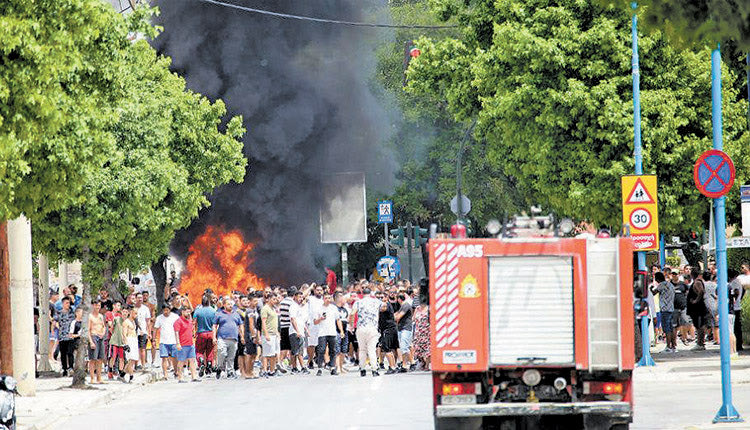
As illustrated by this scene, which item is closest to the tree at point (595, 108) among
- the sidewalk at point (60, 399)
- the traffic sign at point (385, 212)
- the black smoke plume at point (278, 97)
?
the sidewalk at point (60, 399)

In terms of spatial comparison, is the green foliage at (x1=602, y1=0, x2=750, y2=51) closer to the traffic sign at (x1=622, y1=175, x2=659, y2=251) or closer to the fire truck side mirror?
the fire truck side mirror

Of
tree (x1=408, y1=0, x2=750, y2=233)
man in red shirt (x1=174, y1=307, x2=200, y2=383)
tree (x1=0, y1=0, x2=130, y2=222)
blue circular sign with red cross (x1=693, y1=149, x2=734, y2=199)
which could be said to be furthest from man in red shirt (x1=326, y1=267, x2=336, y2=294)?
blue circular sign with red cross (x1=693, y1=149, x2=734, y2=199)

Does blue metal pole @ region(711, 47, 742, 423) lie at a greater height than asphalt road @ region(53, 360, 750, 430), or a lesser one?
greater

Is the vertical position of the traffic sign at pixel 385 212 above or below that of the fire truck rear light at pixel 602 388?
above

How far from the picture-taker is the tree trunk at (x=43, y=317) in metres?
32.6

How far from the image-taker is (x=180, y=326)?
98.3 ft

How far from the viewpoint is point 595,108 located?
101ft

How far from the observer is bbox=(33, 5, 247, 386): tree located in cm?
3050

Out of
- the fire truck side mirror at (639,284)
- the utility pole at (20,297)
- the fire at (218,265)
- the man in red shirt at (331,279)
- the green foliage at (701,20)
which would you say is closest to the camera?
the green foliage at (701,20)

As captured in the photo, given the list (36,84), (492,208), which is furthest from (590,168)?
(492,208)

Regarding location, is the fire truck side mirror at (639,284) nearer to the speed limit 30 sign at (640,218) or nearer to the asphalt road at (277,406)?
the asphalt road at (277,406)

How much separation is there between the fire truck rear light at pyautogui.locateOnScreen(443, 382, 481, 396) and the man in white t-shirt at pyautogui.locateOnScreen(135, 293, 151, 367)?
18522 mm

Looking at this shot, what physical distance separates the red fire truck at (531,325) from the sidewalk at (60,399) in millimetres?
7266

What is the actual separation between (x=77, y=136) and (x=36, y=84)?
2211mm
